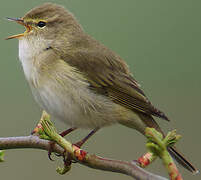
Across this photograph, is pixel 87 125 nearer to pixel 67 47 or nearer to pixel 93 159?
pixel 67 47

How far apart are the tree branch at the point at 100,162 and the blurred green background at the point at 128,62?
2.28 meters

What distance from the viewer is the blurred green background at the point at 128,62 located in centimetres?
470

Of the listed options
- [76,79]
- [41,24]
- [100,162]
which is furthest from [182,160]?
[41,24]

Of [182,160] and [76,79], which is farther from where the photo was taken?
[76,79]

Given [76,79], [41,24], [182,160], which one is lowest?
[182,160]

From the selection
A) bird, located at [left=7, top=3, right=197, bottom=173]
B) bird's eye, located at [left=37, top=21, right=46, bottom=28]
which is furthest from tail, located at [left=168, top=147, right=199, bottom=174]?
bird's eye, located at [left=37, top=21, right=46, bottom=28]

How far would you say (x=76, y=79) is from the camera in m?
3.37

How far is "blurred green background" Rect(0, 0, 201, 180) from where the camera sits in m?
4.70

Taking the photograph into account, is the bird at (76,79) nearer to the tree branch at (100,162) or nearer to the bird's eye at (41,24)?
the bird's eye at (41,24)

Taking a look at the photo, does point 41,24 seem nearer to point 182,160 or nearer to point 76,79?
point 76,79

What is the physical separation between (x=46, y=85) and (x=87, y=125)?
48 cm

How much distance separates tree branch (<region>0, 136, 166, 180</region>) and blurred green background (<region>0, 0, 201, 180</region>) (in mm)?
→ 2284

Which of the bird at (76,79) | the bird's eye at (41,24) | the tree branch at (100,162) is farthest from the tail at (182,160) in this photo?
the bird's eye at (41,24)

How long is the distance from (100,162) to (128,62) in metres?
2.84
